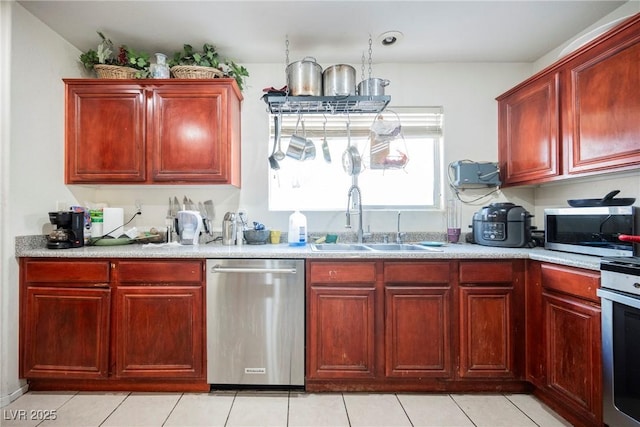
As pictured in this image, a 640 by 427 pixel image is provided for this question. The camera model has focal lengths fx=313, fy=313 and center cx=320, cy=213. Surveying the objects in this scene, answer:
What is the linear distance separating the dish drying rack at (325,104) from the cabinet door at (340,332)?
1.25 metres

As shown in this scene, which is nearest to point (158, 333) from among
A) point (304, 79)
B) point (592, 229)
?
point (304, 79)

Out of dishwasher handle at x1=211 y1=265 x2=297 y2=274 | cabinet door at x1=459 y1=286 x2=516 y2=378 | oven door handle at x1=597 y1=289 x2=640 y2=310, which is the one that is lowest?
cabinet door at x1=459 y1=286 x2=516 y2=378

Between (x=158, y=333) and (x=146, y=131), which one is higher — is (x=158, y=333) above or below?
below

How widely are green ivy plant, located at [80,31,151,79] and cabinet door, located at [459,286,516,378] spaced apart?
268cm

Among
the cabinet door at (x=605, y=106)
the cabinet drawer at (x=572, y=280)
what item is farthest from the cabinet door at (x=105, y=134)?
the cabinet door at (x=605, y=106)

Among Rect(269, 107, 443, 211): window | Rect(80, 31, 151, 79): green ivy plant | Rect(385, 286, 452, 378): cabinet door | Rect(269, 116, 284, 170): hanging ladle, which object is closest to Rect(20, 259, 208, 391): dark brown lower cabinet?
Rect(269, 116, 284, 170): hanging ladle

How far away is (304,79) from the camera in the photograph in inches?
83.9

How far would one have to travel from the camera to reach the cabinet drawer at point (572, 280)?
1.50 m

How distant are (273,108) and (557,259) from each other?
6.49 feet

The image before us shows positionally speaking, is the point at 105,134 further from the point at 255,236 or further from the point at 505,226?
the point at 505,226

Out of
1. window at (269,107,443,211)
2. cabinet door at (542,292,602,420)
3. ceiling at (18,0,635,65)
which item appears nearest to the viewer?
cabinet door at (542,292,602,420)

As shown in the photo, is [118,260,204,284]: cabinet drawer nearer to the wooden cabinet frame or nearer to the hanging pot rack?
the wooden cabinet frame

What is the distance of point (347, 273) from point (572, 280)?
3.82 ft

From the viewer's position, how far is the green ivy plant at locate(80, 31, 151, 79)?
223cm
